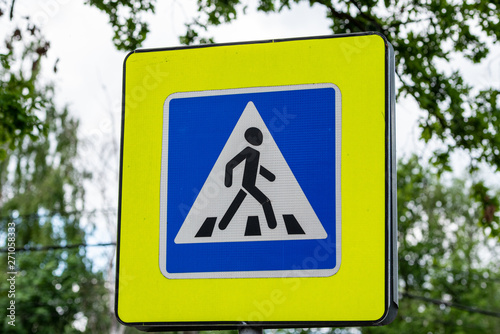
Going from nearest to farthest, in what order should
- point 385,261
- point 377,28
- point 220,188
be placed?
1. point 385,261
2. point 220,188
3. point 377,28

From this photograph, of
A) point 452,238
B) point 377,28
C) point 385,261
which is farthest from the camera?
point 452,238

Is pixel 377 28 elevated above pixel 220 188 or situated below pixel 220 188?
above

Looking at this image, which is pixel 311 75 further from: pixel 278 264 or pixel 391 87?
pixel 278 264

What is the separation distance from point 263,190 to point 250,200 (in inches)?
1.6

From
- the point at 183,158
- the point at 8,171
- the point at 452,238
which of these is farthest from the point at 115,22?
the point at 452,238

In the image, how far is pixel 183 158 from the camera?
176 centimetres

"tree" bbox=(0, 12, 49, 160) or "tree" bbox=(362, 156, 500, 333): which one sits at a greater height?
"tree" bbox=(0, 12, 49, 160)

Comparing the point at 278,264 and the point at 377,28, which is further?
the point at 377,28

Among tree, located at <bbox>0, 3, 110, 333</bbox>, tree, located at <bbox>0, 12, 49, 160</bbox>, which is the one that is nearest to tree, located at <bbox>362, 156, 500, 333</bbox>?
tree, located at <bbox>0, 3, 110, 333</bbox>

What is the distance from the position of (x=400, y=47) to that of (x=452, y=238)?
22.0 meters


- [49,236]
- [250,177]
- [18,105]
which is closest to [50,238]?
[49,236]

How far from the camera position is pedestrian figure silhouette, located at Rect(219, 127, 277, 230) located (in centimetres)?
165

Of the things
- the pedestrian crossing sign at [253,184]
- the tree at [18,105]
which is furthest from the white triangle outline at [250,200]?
the tree at [18,105]

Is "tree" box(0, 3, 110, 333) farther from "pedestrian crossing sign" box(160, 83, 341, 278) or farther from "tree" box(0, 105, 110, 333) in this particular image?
"pedestrian crossing sign" box(160, 83, 341, 278)
